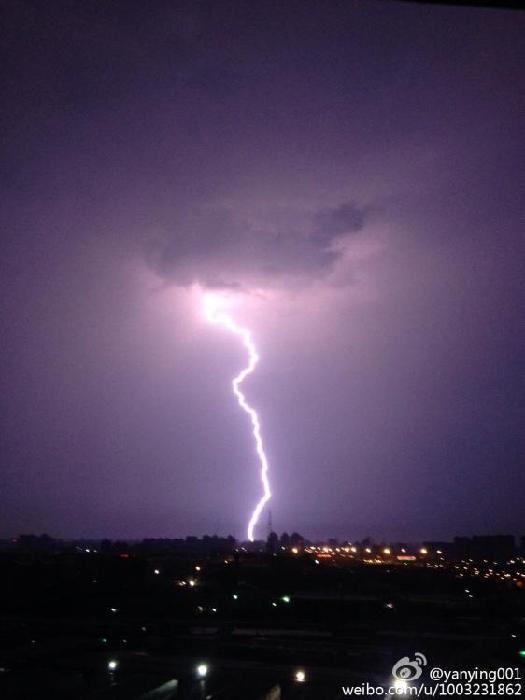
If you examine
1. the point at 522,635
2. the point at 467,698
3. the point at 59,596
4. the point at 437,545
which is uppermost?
the point at 437,545

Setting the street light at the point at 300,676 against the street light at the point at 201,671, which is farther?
the street light at the point at 201,671

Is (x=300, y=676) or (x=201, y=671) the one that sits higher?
(x=201, y=671)

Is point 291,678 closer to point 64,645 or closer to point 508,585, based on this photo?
point 64,645

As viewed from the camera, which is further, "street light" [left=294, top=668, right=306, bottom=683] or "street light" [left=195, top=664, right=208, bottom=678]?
"street light" [left=195, top=664, right=208, bottom=678]

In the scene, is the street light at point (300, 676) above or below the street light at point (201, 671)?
below

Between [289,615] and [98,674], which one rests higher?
[289,615]

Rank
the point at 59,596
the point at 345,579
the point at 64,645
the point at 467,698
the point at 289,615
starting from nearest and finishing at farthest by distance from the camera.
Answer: the point at 467,698 → the point at 64,645 → the point at 289,615 → the point at 59,596 → the point at 345,579

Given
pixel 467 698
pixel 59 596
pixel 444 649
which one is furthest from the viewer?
pixel 59 596

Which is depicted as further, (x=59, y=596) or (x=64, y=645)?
(x=59, y=596)

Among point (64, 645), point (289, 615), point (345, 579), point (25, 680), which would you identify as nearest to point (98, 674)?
point (25, 680)

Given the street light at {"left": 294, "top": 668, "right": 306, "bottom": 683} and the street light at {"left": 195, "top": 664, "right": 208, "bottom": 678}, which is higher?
the street light at {"left": 195, "top": 664, "right": 208, "bottom": 678}

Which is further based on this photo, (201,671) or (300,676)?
(201,671)
